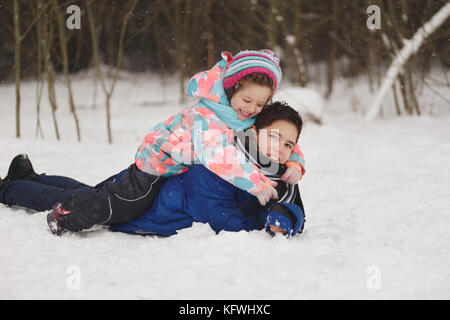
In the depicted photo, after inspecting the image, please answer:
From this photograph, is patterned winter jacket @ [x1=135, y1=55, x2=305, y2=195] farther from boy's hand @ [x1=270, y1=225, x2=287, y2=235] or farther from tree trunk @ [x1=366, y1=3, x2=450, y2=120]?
tree trunk @ [x1=366, y1=3, x2=450, y2=120]

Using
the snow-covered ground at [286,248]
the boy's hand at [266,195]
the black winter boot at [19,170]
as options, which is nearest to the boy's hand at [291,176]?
the boy's hand at [266,195]

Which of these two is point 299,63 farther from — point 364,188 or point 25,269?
point 25,269

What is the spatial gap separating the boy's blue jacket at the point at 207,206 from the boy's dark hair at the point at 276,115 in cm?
15

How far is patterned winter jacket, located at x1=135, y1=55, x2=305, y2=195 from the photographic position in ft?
7.18

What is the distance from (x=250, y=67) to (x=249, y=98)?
0.15m

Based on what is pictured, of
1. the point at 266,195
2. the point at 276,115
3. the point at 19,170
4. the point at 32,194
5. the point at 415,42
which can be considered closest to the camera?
the point at 266,195

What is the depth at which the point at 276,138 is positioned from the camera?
2312 mm

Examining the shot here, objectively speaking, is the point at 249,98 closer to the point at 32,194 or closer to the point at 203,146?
the point at 203,146

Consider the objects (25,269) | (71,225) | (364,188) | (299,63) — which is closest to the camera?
(25,269)

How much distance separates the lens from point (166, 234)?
7.82ft

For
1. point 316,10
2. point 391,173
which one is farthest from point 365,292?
point 316,10

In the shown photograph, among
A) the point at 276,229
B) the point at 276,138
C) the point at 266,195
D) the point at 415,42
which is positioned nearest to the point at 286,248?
the point at 276,229
